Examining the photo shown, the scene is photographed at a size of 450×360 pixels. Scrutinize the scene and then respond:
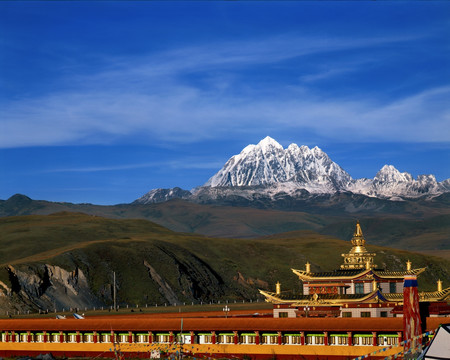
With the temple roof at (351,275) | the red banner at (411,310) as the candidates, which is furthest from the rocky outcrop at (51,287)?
the red banner at (411,310)

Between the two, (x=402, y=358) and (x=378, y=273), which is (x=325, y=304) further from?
(x=402, y=358)

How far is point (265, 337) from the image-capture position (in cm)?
8094

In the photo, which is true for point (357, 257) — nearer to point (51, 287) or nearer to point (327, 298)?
point (327, 298)

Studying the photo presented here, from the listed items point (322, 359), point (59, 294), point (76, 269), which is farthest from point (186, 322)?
point (76, 269)

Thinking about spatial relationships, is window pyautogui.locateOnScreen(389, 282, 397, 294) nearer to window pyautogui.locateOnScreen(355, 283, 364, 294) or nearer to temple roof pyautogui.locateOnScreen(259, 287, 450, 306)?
temple roof pyautogui.locateOnScreen(259, 287, 450, 306)

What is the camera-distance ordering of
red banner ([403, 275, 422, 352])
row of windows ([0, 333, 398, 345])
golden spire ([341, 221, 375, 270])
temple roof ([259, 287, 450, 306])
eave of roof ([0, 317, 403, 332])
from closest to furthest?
red banner ([403, 275, 422, 352]), eave of roof ([0, 317, 403, 332]), row of windows ([0, 333, 398, 345]), temple roof ([259, 287, 450, 306]), golden spire ([341, 221, 375, 270])

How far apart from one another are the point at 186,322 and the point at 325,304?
1684 cm

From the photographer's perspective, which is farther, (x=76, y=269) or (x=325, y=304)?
(x=76, y=269)

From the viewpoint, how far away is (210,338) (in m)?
83.1

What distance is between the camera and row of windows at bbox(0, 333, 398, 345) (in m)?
75.7

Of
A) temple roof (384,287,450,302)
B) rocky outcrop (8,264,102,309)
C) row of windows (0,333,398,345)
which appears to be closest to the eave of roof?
row of windows (0,333,398,345)

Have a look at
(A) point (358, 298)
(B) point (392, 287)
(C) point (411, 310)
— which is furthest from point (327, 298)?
(C) point (411, 310)

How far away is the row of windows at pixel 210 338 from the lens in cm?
7569

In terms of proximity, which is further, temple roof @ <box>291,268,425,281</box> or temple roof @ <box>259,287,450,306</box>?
temple roof @ <box>291,268,425,281</box>
